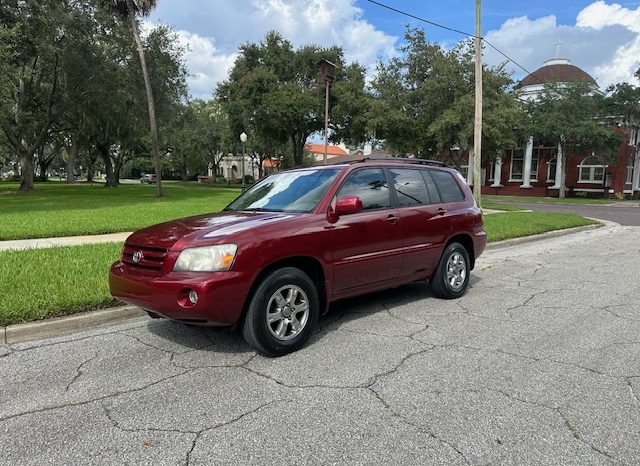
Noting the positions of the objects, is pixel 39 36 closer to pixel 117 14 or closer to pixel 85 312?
pixel 117 14

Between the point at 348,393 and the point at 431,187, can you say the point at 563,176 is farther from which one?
the point at 348,393

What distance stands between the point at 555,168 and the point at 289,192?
43.3 meters

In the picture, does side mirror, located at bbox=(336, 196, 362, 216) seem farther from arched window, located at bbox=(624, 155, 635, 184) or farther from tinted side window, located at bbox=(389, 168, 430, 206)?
arched window, located at bbox=(624, 155, 635, 184)

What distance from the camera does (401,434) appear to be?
308 centimetres

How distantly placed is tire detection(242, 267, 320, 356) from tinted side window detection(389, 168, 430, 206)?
182 cm

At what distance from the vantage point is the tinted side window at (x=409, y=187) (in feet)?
19.1

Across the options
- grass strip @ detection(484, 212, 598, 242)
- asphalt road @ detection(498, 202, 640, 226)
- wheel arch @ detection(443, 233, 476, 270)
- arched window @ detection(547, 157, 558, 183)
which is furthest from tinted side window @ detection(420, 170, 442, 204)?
Answer: arched window @ detection(547, 157, 558, 183)

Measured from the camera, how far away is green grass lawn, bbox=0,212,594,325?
519 centimetres

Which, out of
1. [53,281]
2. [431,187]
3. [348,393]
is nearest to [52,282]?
[53,281]

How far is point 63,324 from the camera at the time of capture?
5.11 metres

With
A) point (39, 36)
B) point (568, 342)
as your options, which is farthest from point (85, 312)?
point (39, 36)

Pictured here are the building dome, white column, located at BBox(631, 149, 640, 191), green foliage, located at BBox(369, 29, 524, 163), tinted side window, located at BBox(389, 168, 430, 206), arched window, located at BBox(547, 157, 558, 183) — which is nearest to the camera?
tinted side window, located at BBox(389, 168, 430, 206)

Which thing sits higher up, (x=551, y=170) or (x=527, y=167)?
(x=527, y=167)

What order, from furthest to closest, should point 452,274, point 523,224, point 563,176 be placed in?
point 563,176, point 523,224, point 452,274
